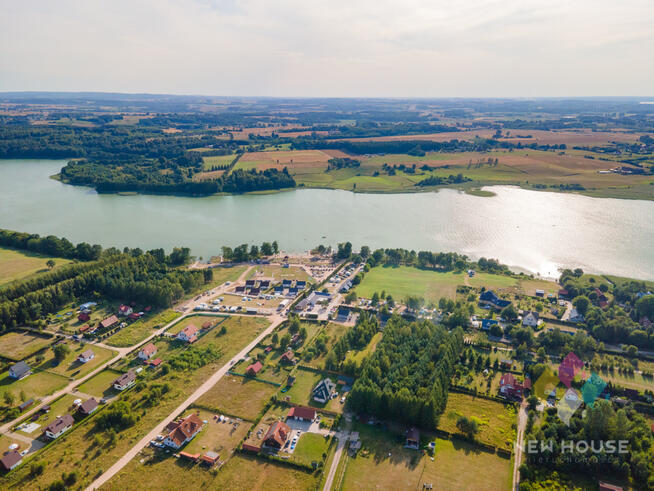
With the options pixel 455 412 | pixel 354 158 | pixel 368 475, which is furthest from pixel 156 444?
pixel 354 158

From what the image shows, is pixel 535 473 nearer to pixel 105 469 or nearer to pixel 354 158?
pixel 105 469

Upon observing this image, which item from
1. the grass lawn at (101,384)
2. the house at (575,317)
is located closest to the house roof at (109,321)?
the grass lawn at (101,384)

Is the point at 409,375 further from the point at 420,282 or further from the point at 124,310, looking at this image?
the point at 124,310

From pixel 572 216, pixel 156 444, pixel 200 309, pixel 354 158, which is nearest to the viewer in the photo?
pixel 156 444

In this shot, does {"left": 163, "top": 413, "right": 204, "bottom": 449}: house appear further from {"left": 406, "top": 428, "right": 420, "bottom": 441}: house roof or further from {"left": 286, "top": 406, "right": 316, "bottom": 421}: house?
{"left": 406, "top": 428, "right": 420, "bottom": 441}: house roof

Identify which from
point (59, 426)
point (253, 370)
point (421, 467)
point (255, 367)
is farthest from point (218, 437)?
point (421, 467)

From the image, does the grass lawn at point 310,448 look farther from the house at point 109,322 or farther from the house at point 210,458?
the house at point 109,322

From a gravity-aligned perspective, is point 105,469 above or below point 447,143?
below

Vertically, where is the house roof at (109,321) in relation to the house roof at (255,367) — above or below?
above
